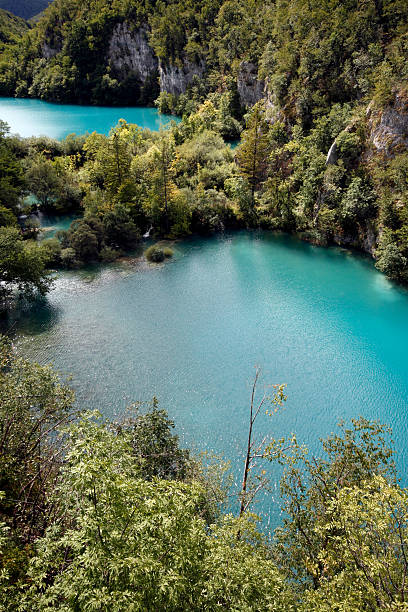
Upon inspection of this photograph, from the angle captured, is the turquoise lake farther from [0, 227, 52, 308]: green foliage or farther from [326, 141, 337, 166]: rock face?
[326, 141, 337, 166]: rock face

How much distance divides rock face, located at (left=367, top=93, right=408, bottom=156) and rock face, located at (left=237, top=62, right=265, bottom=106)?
26.4 meters

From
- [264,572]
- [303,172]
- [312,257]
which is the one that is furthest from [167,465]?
[303,172]

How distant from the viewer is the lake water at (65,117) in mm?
69812

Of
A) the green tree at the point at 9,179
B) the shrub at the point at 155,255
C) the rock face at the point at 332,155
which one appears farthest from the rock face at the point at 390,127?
the green tree at the point at 9,179

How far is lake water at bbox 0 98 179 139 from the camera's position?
6981 centimetres

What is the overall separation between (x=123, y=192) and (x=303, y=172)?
17949 mm

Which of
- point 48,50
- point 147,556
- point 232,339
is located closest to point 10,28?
point 48,50

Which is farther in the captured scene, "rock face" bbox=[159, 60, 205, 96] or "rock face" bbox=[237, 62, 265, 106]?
"rock face" bbox=[159, 60, 205, 96]

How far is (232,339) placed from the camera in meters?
23.9

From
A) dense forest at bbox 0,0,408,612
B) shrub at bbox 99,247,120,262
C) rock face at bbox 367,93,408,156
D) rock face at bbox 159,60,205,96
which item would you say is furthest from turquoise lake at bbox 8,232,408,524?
rock face at bbox 159,60,205,96

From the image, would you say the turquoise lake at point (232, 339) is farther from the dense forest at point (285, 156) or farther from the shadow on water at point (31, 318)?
the dense forest at point (285, 156)

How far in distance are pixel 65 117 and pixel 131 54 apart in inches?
1233

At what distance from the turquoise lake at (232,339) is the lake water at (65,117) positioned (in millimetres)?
48891

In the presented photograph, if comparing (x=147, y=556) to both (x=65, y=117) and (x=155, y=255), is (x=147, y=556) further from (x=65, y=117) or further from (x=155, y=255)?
(x=65, y=117)
